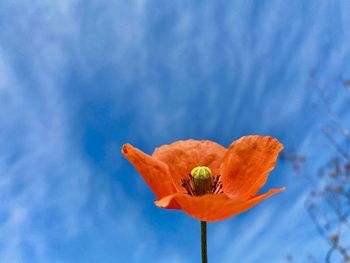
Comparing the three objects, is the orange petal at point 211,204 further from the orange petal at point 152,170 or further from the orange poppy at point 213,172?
the orange petal at point 152,170

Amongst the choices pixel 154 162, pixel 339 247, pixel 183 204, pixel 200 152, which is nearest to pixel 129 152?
pixel 154 162

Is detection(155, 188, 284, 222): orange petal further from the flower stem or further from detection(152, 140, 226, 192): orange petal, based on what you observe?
detection(152, 140, 226, 192): orange petal

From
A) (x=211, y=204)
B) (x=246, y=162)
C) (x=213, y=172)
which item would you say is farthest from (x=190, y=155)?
(x=211, y=204)

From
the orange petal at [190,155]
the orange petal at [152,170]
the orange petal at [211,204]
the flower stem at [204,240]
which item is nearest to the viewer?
the flower stem at [204,240]

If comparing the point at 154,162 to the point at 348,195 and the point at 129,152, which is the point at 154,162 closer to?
the point at 129,152

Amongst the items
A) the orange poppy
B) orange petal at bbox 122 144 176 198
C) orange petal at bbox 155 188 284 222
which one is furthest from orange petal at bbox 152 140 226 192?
orange petal at bbox 155 188 284 222

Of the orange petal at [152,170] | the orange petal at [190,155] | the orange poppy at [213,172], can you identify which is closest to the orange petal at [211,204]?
the orange poppy at [213,172]

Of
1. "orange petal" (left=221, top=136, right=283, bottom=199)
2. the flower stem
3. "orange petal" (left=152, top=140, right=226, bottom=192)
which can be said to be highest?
"orange petal" (left=152, top=140, right=226, bottom=192)
